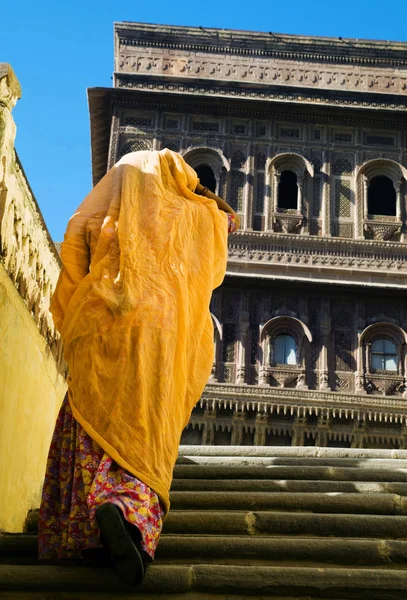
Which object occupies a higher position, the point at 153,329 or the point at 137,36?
the point at 137,36

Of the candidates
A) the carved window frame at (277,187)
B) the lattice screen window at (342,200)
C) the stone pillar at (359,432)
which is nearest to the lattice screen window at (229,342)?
the carved window frame at (277,187)

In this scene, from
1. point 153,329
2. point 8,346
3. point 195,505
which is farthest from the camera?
point 195,505

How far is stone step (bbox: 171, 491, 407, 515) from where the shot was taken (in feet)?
12.3

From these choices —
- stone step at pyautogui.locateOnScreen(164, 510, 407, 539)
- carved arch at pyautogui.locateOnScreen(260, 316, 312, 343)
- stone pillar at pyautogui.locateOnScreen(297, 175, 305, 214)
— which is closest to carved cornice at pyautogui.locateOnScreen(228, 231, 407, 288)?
stone pillar at pyautogui.locateOnScreen(297, 175, 305, 214)

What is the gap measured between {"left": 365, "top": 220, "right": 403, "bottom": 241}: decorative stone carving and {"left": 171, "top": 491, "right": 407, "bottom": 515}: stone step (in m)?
14.0

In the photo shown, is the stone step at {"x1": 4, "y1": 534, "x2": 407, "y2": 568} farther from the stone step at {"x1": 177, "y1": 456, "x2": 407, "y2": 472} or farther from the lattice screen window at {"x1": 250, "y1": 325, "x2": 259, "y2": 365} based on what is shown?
the lattice screen window at {"x1": 250, "y1": 325, "x2": 259, "y2": 365}

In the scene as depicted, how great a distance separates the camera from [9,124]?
144 inches

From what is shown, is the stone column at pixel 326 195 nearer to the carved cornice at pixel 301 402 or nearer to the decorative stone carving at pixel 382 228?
the decorative stone carving at pixel 382 228

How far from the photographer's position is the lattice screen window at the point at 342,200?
692 inches

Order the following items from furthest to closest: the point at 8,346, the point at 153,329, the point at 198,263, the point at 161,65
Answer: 1. the point at 161,65
2. the point at 8,346
3. the point at 198,263
4. the point at 153,329

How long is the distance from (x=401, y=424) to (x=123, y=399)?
530 inches

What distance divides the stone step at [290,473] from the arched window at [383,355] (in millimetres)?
12194

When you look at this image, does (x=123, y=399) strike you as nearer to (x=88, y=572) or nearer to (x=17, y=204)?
(x=88, y=572)

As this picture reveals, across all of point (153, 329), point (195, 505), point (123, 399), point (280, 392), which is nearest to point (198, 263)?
point (153, 329)
